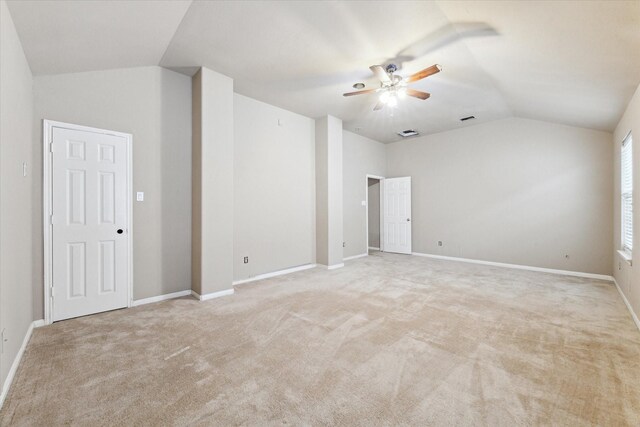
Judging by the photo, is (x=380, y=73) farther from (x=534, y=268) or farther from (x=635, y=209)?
(x=534, y=268)

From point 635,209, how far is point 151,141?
6032mm

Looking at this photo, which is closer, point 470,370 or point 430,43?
point 470,370

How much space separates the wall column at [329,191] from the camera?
5777 mm

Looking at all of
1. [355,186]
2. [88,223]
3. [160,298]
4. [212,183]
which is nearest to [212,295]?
[160,298]

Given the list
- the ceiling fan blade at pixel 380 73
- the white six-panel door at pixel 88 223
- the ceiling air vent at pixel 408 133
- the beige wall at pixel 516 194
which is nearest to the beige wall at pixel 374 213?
the beige wall at pixel 516 194

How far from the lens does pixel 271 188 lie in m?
5.20

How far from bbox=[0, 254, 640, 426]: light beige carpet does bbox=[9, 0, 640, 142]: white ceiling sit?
2634mm

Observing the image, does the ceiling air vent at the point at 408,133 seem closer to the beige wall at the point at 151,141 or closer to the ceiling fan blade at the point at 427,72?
the ceiling fan blade at the point at 427,72

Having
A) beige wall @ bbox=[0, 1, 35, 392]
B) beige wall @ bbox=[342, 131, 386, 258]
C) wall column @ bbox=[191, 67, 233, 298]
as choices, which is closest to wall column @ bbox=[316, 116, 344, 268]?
beige wall @ bbox=[342, 131, 386, 258]

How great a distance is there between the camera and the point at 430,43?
3180 millimetres

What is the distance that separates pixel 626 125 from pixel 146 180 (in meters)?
6.42

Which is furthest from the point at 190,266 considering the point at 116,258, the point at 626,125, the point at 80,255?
the point at 626,125

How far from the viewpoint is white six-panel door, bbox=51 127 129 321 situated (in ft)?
10.3

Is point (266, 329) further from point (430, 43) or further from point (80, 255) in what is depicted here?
point (430, 43)
